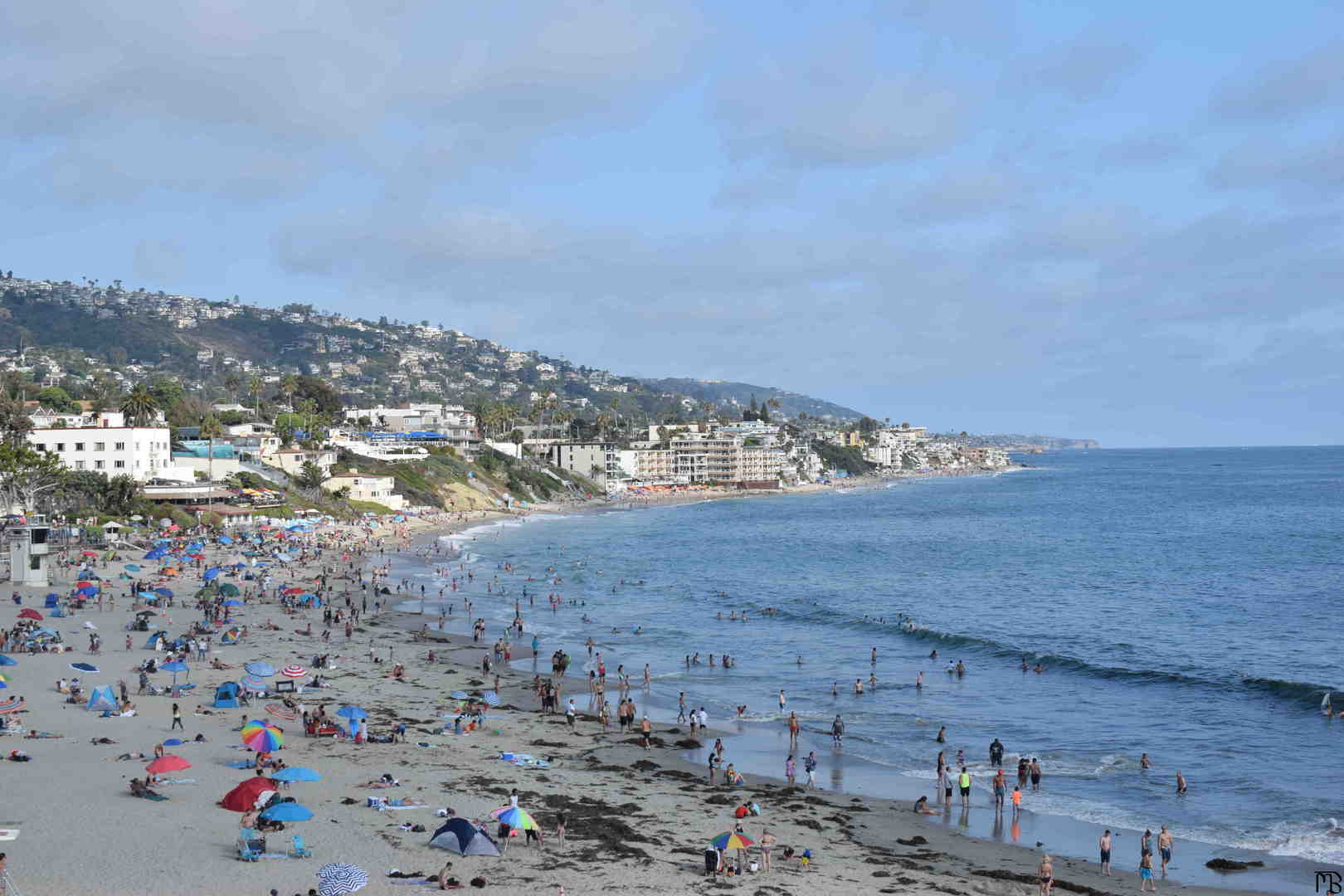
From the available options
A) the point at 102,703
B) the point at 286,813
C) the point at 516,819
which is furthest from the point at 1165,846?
the point at 102,703

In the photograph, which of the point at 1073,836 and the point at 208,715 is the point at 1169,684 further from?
the point at 208,715

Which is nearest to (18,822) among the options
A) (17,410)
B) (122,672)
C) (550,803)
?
(550,803)

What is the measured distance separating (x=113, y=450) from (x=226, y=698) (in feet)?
211

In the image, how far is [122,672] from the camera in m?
36.1

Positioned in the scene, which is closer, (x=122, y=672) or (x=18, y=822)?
(x=18, y=822)

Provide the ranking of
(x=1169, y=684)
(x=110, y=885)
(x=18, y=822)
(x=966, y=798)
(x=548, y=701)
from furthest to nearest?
(x=1169, y=684) → (x=548, y=701) → (x=966, y=798) → (x=18, y=822) → (x=110, y=885)

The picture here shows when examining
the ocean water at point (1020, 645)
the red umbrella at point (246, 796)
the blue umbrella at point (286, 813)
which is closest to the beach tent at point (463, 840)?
the blue umbrella at point (286, 813)

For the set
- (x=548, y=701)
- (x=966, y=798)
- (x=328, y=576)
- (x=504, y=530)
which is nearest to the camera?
(x=966, y=798)

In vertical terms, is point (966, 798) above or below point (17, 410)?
below

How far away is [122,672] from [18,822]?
53.2 feet

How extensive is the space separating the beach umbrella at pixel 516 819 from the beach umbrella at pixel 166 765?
757cm

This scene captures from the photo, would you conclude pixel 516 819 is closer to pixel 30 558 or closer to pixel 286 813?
pixel 286 813

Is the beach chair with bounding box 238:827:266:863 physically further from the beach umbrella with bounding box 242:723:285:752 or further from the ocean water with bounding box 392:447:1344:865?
the ocean water with bounding box 392:447:1344:865

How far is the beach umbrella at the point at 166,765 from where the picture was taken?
23.7m
